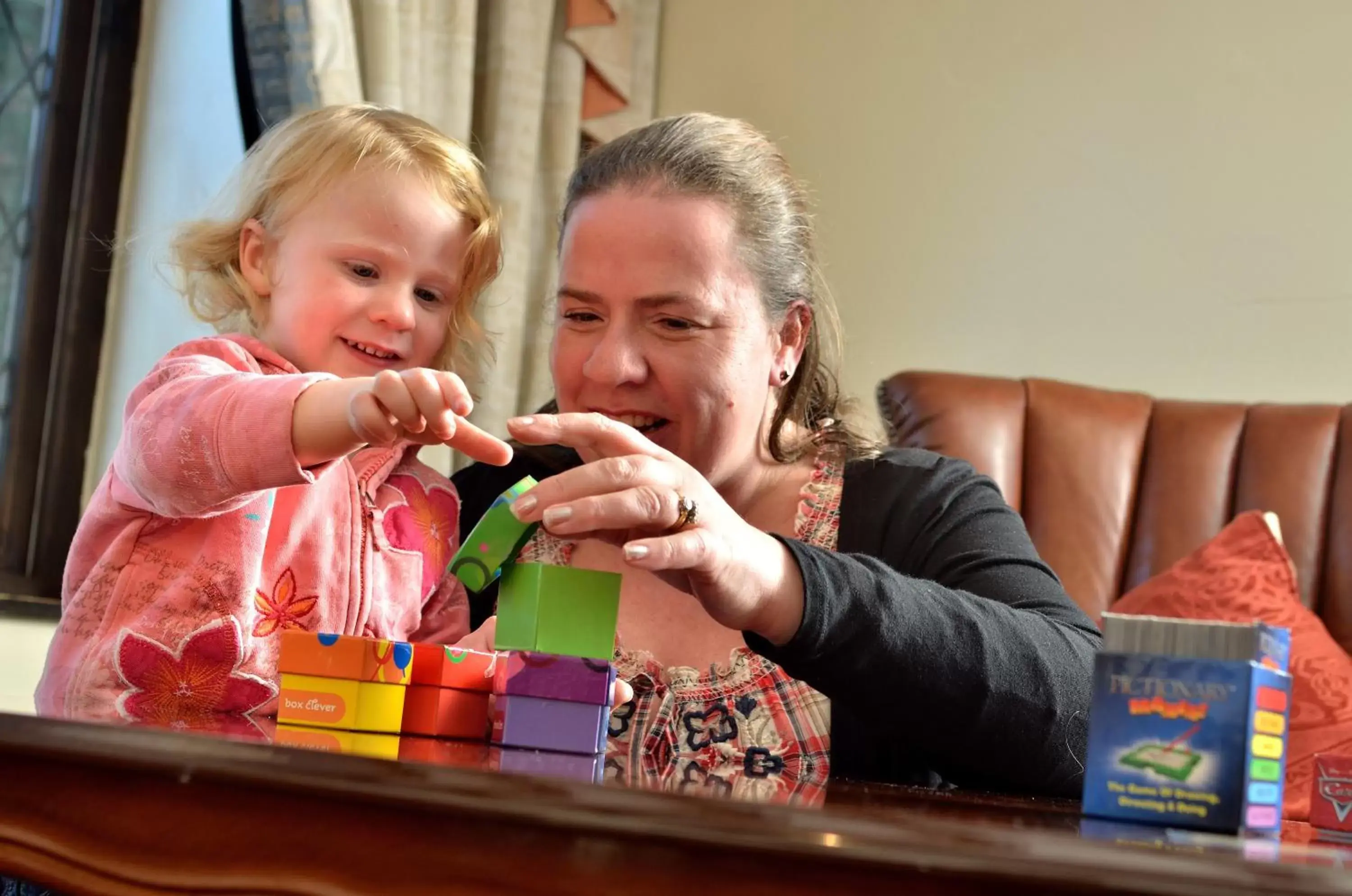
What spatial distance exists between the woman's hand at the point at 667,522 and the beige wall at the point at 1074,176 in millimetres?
2001

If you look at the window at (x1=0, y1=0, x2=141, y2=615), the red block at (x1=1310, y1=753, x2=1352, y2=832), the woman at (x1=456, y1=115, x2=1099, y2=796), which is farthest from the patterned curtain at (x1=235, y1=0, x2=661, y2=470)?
the red block at (x1=1310, y1=753, x2=1352, y2=832)

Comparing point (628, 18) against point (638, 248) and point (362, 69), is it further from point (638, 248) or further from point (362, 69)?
point (638, 248)

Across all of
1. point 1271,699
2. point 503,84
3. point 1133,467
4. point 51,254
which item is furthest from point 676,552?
point 503,84

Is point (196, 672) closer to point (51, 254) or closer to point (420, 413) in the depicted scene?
point (420, 413)

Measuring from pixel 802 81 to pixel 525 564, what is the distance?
237 cm

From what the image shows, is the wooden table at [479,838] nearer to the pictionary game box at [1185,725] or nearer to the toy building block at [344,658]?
A: the pictionary game box at [1185,725]

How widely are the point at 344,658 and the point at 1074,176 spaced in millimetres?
2304

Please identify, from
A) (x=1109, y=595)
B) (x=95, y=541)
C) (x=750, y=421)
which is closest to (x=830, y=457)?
(x=750, y=421)

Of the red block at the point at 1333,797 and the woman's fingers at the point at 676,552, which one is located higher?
the woman's fingers at the point at 676,552

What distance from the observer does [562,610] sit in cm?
98

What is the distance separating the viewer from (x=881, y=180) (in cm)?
306

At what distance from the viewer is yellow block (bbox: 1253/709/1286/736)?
30.4 inches

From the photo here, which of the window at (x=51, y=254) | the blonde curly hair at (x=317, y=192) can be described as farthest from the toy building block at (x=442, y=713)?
the window at (x=51, y=254)

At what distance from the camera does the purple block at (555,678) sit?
0.96 m
